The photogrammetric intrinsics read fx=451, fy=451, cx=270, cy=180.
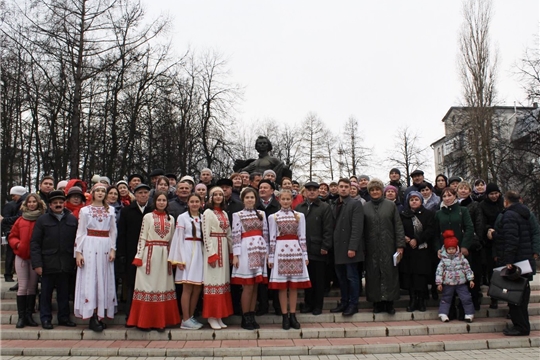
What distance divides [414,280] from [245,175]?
3.51m

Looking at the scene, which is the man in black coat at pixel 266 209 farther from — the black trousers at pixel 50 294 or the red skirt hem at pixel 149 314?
the black trousers at pixel 50 294

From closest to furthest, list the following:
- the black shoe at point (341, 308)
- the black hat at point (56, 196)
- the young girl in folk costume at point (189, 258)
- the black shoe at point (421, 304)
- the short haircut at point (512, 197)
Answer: the young girl in folk costume at point (189, 258) → the black hat at point (56, 196) → the short haircut at point (512, 197) → the black shoe at point (341, 308) → the black shoe at point (421, 304)

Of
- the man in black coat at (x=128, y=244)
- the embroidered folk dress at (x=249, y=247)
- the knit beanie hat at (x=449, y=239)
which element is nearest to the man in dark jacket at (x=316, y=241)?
the embroidered folk dress at (x=249, y=247)

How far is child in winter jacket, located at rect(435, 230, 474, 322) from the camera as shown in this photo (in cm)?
675

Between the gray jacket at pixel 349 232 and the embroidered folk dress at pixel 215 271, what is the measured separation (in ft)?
5.86

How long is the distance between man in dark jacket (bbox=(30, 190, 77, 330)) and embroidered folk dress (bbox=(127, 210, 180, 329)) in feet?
3.71

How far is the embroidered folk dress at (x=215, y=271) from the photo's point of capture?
20.4 ft

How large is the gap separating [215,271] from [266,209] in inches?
53.7

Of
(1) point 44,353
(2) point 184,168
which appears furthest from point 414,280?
(2) point 184,168

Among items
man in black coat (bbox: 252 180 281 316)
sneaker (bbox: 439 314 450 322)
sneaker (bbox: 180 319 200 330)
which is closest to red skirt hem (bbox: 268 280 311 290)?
man in black coat (bbox: 252 180 281 316)

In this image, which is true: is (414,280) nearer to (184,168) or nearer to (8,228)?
(8,228)

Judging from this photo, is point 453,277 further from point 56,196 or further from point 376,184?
point 56,196

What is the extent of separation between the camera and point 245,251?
6344mm

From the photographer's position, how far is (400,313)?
7031 millimetres
